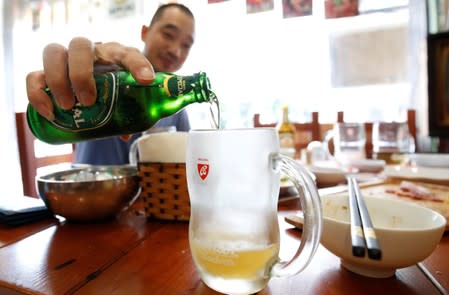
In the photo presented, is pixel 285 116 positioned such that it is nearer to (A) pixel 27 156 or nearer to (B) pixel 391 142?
(B) pixel 391 142

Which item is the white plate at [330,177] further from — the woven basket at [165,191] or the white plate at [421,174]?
the woven basket at [165,191]

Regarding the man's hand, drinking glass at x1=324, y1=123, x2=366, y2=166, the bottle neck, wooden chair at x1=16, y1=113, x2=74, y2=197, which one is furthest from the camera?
the bottle neck

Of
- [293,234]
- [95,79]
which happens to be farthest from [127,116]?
[293,234]

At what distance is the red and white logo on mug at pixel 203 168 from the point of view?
0.27 meters

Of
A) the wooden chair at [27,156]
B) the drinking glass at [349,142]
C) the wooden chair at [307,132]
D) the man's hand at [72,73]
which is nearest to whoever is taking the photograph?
the man's hand at [72,73]

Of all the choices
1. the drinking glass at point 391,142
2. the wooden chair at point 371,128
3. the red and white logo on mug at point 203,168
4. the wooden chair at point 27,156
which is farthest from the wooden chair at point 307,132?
the red and white logo on mug at point 203,168

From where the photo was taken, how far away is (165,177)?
47 centimetres

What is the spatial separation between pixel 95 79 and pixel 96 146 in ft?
2.99

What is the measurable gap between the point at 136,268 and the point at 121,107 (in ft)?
0.80

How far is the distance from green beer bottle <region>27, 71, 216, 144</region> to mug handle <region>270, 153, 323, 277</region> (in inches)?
7.1

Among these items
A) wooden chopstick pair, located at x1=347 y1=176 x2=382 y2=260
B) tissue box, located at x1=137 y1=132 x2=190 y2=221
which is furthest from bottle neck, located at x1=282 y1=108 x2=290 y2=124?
wooden chopstick pair, located at x1=347 y1=176 x2=382 y2=260

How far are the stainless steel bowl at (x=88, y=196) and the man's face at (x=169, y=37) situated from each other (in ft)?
2.78

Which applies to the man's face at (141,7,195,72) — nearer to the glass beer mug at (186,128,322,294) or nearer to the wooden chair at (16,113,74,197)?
the wooden chair at (16,113,74,197)

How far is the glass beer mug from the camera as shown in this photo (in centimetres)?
25
